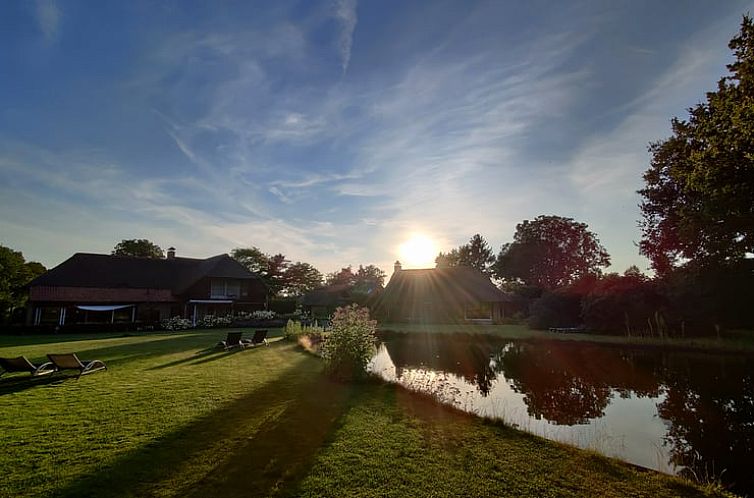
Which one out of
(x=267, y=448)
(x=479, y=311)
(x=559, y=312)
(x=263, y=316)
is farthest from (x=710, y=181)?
(x=263, y=316)

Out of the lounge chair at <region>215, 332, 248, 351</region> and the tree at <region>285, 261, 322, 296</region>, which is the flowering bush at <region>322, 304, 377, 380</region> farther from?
the tree at <region>285, 261, 322, 296</region>

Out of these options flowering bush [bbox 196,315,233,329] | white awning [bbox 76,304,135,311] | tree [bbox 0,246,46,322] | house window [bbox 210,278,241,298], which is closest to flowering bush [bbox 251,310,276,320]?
flowering bush [bbox 196,315,233,329]

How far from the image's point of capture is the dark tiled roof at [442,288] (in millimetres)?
32000

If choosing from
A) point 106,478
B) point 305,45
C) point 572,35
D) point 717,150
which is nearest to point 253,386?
point 106,478

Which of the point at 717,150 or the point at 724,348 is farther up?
the point at 717,150

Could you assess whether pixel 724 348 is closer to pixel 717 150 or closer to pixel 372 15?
pixel 717 150

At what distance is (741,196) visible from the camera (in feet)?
41.6

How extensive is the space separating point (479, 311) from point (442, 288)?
12.6 ft

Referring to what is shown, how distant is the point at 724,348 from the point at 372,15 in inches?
706

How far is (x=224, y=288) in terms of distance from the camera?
3116cm

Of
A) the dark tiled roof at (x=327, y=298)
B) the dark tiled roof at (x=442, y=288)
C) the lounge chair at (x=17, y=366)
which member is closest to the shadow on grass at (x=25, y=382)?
the lounge chair at (x=17, y=366)

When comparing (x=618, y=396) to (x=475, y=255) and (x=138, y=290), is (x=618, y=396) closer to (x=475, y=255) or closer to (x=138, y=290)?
(x=138, y=290)

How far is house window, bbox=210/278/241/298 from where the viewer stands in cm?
3058

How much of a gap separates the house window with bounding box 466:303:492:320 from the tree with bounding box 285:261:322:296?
2970cm
